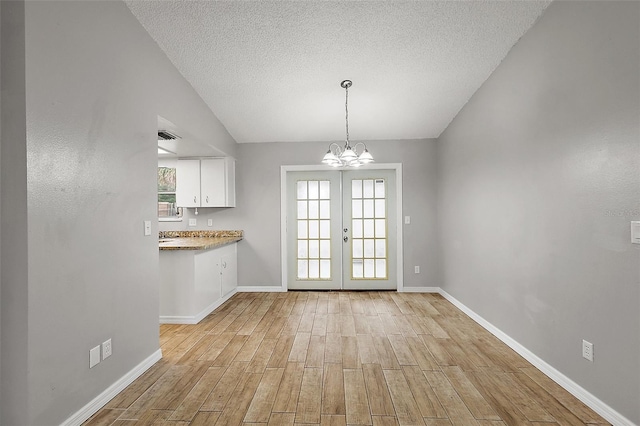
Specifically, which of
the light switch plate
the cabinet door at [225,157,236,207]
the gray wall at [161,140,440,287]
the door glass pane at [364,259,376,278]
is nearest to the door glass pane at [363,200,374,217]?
the gray wall at [161,140,440,287]

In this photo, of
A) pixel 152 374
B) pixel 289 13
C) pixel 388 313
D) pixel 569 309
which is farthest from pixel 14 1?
pixel 388 313

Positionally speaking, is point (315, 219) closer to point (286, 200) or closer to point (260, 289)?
point (286, 200)

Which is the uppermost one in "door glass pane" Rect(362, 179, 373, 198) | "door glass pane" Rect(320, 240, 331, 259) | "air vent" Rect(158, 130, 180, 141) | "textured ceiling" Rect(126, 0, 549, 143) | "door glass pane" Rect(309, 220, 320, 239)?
"textured ceiling" Rect(126, 0, 549, 143)

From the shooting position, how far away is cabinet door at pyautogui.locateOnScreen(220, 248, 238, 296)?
15.6ft

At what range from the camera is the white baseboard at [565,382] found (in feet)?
6.39

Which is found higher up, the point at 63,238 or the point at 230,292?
the point at 63,238

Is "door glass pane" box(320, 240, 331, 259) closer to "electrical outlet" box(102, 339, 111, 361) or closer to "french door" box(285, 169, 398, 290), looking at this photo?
"french door" box(285, 169, 398, 290)

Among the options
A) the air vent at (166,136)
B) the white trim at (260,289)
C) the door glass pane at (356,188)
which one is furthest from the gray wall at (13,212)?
the door glass pane at (356,188)

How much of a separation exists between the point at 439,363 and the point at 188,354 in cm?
218

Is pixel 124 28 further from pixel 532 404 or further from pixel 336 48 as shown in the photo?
pixel 532 404

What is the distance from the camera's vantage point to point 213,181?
16.4 feet

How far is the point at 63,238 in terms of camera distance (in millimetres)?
1908

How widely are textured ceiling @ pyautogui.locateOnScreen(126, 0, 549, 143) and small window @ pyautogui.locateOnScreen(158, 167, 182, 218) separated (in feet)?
4.74

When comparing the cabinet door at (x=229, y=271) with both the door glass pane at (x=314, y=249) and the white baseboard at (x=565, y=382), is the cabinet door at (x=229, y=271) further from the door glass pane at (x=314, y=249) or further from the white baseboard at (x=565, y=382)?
the white baseboard at (x=565, y=382)
